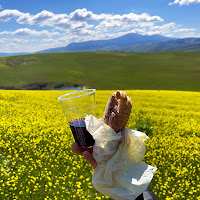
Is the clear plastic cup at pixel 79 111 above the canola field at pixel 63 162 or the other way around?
above

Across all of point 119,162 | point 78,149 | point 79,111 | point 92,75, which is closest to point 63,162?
point 78,149

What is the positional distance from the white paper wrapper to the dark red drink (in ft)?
0.42

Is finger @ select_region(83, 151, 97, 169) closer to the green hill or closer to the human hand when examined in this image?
the human hand

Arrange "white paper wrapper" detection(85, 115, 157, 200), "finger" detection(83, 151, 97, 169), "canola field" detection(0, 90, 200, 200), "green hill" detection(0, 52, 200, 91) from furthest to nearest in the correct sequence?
1. "green hill" detection(0, 52, 200, 91)
2. "canola field" detection(0, 90, 200, 200)
3. "finger" detection(83, 151, 97, 169)
4. "white paper wrapper" detection(85, 115, 157, 200)

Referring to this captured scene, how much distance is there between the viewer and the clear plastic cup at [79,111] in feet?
6.64

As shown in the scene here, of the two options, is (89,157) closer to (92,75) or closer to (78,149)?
(78,149)

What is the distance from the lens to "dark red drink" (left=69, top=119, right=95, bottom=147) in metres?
2.01

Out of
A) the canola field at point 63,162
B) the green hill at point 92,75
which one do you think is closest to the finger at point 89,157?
the canola field at point 63,162

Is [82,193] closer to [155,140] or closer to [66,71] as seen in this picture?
[155,140]

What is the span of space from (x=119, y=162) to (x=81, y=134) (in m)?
0.43

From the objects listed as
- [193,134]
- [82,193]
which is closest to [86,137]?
[82,193]

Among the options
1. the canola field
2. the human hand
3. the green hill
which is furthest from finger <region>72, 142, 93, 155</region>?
the green hill

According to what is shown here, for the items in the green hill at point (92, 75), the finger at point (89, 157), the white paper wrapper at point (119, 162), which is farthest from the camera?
the green hill at point (92, 75)

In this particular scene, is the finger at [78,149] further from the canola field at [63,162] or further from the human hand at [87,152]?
the canola field at [63,162]
